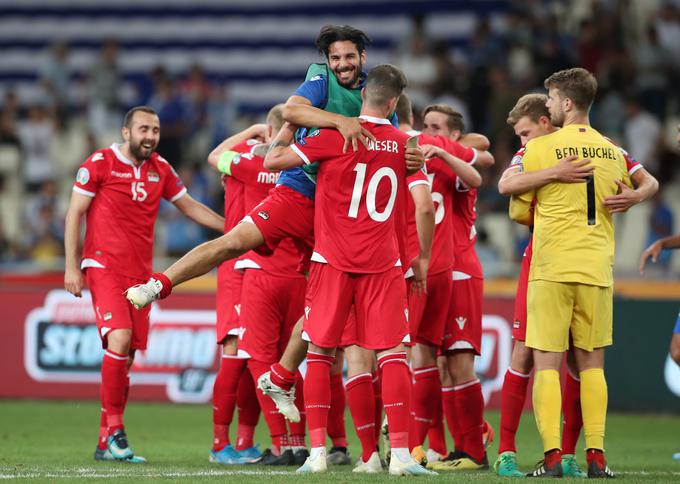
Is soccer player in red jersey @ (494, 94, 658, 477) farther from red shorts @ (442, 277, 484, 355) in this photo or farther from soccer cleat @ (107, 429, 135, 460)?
soccer cleat @ (107, 429, 135, 460)

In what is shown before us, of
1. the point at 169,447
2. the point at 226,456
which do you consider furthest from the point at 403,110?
the point at 169,447

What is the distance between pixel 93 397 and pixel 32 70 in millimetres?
10793

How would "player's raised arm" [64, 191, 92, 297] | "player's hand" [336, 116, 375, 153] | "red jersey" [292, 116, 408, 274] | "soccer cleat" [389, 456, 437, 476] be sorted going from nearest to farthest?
"soccer cleat" [389, 456, 437, 476], "player's hand" [336, 116, 375, 153], "red jersey" [292, 116, 408, 274], "player's raised arm" [64, 191, 92, 297]

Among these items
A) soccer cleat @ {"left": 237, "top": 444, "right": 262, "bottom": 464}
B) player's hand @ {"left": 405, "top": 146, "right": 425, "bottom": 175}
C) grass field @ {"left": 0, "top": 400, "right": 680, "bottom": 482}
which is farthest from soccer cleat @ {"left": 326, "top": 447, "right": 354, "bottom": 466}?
player's hand @ {"left": 405, "top": 146, "right": 425, "bottom": 175}

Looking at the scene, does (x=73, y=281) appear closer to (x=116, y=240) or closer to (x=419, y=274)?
(x=116, y=240)

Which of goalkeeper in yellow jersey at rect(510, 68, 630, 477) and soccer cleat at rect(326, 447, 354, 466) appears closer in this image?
goalkeeper in yellow jersey at rect(510, 68, 630, 477)

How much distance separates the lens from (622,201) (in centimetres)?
755

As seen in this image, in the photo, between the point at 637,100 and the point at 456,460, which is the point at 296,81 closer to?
the point at 637,100

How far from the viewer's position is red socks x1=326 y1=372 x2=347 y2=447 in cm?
883

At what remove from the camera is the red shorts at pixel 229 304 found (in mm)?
9125

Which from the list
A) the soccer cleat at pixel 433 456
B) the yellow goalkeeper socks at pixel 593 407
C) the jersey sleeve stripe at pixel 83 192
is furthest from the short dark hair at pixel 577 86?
the jersey sleeve stripe at pixel 83 192

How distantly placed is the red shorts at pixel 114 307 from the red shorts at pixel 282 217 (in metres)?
1.39

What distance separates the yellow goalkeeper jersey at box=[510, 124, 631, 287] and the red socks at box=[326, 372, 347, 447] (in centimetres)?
190

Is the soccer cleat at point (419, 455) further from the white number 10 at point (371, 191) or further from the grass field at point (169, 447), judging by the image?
the white number 10 at point (371, 191)
